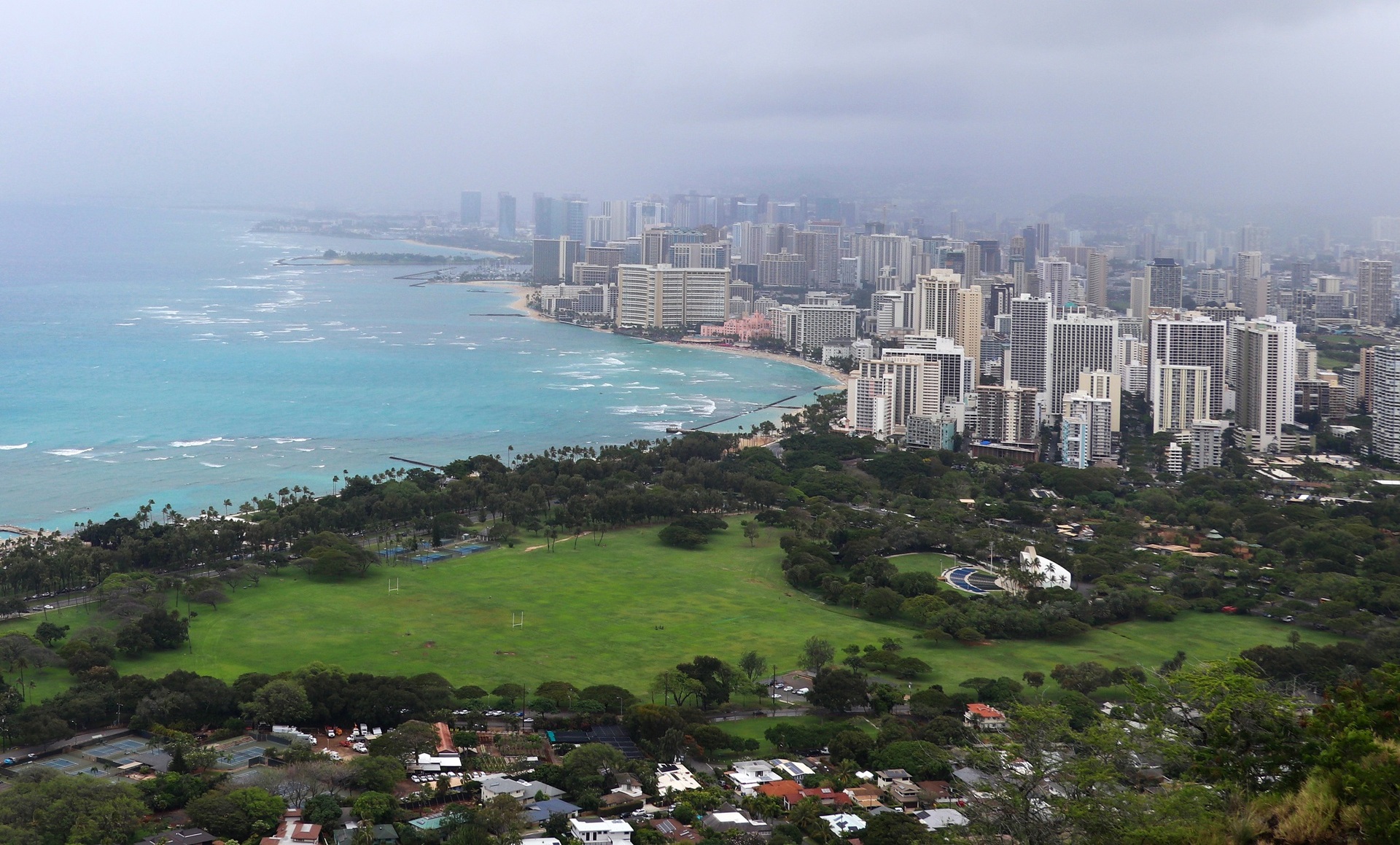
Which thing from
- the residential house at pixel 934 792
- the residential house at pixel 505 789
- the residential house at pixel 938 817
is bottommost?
the residential house at pixel 934 792

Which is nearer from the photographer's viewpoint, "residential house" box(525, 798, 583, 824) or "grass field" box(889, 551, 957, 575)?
"residential house" box(525, 798, 583, 824)

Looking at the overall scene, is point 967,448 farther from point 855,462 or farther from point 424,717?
point 424,717

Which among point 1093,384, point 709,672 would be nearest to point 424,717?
point 709,672

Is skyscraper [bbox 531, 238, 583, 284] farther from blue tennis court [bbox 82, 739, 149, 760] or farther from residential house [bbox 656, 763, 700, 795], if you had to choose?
residential house [bbox 656, 763, 700, 795]

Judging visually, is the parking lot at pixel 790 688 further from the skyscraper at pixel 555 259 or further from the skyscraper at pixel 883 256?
the skyscraper at pixel 555 259

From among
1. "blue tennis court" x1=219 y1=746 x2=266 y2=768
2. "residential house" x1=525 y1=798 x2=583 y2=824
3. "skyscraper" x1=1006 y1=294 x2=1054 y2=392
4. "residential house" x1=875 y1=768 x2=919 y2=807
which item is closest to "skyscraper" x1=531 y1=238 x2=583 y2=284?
"skyscraper" x1=1006 y1=294 x2=1054 y2=392

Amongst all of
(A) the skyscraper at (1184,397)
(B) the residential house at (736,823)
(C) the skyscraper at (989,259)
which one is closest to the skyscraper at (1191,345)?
(A) the skyscraper at (1184,397)

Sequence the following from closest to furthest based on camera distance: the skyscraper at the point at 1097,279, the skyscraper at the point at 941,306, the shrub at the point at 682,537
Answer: the shrub at the point at 682,537 < the skyscraper at the point at 941,306 < the skyscraper at the point at 1097,279
